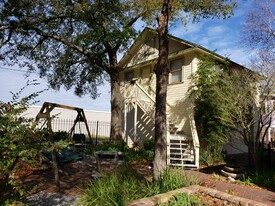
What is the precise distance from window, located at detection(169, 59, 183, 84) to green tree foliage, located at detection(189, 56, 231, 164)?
1461mm

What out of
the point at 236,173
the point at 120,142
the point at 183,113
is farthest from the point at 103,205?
the point at 120,142

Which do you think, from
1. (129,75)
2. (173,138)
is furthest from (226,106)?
(129,75)

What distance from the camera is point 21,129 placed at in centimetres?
372

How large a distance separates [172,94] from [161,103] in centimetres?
803

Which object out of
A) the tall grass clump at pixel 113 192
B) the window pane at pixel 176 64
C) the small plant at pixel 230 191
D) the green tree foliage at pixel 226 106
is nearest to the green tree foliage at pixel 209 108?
the green tree foliage at pixel 226 106

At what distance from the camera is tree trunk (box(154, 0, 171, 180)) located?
20.4 feet

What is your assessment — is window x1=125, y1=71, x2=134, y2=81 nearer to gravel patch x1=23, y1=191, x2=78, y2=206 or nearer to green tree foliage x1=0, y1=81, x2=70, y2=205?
gravel patch x1=23, y1=191, x2=78, y2=206

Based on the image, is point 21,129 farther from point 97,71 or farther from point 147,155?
point 97,71

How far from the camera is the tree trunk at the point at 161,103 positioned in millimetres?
6223

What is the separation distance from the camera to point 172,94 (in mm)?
14398

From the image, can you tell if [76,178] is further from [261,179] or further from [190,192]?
[261,179]

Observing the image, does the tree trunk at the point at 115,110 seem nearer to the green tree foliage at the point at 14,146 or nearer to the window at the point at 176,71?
the window at the point at 176,71

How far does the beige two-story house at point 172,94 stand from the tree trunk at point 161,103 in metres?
4.38

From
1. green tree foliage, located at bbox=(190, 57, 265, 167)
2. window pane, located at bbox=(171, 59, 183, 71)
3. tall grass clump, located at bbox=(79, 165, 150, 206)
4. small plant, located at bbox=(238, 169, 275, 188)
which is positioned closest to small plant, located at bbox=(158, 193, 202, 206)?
tall grass clump, located at bbox=(79, 165, 150, 206)
